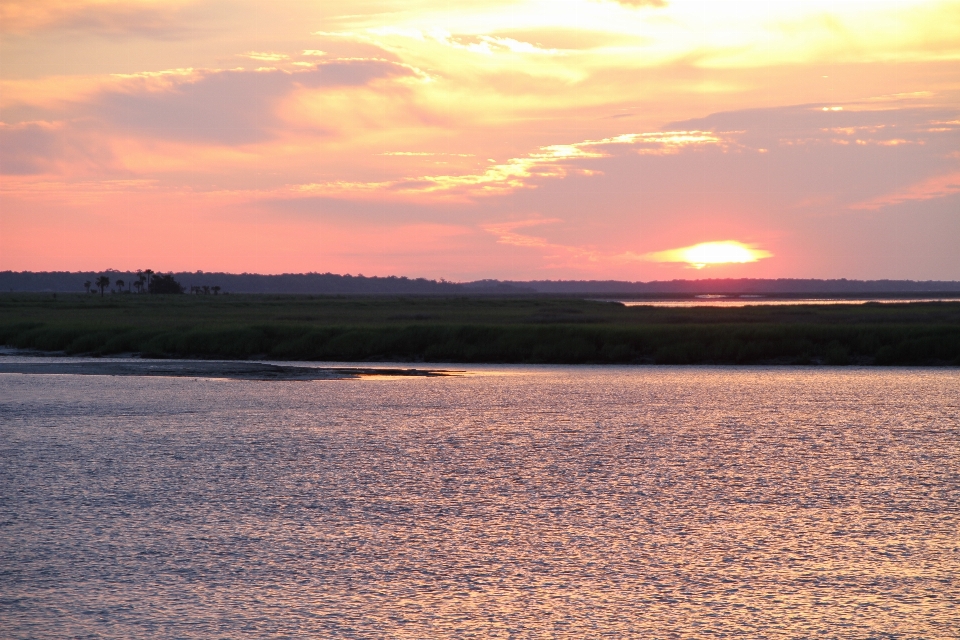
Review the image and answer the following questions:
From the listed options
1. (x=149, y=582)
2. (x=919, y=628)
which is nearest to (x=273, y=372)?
(x=149, y=582)

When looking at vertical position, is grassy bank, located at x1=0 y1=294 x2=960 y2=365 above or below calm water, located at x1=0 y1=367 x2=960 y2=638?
above

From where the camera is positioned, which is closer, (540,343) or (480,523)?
(480,523)

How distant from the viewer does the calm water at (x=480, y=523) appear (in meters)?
7.46

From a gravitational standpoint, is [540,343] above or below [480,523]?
above

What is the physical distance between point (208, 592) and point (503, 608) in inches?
84.7

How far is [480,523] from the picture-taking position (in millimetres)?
10234

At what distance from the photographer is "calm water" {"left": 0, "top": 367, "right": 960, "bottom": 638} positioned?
7.46 meters

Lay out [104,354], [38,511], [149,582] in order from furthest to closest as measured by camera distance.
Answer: [104,354] < [38,511] < [149,582]

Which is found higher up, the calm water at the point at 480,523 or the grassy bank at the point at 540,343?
the grassy bank at the point at 540,343

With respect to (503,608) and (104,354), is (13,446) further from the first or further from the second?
(104,354)

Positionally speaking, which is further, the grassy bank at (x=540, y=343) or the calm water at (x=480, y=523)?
the grassy bank at (x=540, y=343)

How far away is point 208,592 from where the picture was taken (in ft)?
26.1

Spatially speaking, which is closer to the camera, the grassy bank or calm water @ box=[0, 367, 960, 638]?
calm water @ box=[0, 367, 960, 638]

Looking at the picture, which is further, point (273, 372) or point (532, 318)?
point (532, 318)
